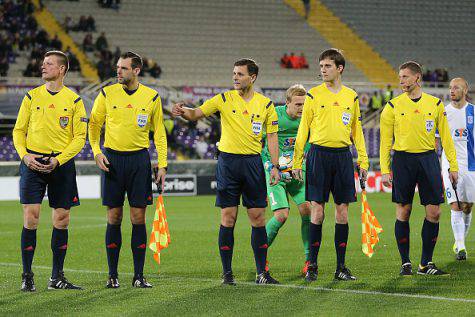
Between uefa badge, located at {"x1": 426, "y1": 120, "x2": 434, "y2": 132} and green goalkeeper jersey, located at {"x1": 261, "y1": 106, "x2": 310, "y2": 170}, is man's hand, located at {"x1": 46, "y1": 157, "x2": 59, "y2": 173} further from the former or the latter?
uefa badge, located at {"x1": 426, "y1": 120, "x2": 434, "y2": 132}

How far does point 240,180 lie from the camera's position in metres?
8.70

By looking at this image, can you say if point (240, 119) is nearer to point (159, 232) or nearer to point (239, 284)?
point (159, 232)

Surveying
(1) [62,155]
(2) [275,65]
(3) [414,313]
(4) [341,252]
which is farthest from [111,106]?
(2) [275,65]

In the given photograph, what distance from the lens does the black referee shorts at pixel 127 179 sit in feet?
28.0

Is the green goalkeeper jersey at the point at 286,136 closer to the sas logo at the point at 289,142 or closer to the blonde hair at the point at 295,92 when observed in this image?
the sas logo at the point at 289,142

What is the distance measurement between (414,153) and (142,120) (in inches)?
107

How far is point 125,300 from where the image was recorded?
786 centimetres

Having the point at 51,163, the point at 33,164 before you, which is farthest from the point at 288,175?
the point at 33,164

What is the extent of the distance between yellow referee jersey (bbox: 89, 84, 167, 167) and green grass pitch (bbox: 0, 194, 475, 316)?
4.21 ft

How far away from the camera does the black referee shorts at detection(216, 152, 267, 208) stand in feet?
28.5

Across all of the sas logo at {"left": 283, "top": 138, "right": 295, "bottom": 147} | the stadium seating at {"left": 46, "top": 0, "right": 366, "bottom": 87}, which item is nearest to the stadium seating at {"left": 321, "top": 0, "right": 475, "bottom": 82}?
the stadium seating at {"left": 46, "top": 0, "right": 366, "bottom": 87}

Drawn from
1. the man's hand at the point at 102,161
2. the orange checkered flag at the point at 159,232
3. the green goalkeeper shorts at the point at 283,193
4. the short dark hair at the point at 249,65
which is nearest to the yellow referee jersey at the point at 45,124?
the man's hand at the point at 102,161

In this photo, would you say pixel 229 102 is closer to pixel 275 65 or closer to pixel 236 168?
pixel 236 168

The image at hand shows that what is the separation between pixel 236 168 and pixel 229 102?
0.61m
